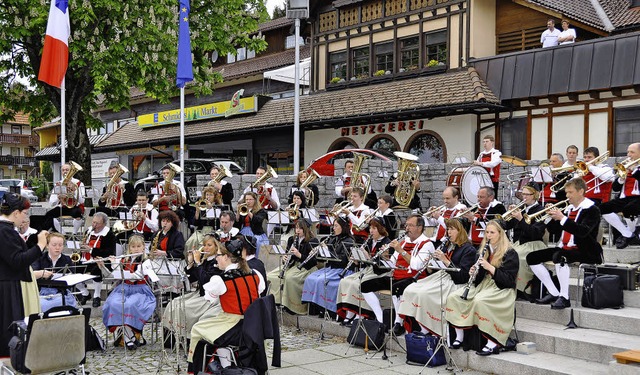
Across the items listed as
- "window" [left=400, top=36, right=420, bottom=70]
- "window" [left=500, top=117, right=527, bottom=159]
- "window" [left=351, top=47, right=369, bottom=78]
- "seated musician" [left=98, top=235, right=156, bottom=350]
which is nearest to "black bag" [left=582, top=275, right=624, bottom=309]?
"seated musician" [left=98, top=235, right=156, bottom=350]

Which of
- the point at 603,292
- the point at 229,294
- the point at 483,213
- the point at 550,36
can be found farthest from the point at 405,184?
the point at 550,36

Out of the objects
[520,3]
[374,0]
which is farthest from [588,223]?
[374,0]

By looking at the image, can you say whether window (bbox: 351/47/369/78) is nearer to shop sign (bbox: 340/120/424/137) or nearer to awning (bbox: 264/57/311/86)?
shop sign (bbox: 340/120/424/137)

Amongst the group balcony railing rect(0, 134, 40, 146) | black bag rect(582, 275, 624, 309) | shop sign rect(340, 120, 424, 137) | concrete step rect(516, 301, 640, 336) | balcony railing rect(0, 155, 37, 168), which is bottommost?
concrete step rect(516, 301, 640, 336)

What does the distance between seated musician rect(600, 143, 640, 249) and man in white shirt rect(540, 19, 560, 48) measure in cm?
916

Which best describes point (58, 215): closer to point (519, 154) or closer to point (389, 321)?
point (389, 321)

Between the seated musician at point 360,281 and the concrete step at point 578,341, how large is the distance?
6.87 ft

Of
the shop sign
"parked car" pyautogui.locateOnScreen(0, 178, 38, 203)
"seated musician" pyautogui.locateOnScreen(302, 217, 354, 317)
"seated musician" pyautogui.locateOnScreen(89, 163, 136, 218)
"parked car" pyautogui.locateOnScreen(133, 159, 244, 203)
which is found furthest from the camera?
"parked car" pyautogui.locateOnScreen(0, 178, 38, 203)

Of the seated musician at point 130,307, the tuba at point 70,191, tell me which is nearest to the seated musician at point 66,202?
the tuba at point 70,191

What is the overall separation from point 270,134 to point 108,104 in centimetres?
938

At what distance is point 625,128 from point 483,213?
31.5 feet

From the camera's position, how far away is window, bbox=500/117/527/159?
65.9 ft

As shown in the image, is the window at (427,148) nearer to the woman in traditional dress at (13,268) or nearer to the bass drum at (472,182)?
the bass drum at (472,182)

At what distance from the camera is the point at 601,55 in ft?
57.7
